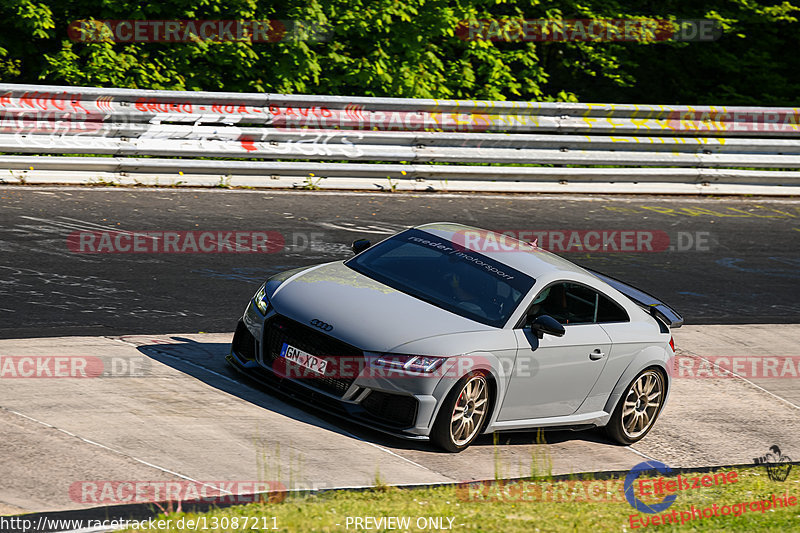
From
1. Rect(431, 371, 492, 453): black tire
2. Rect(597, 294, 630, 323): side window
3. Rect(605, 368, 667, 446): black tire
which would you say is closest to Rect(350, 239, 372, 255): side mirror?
Rect(431, 371, 492, 453): black tire

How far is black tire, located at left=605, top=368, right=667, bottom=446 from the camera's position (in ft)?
29.2

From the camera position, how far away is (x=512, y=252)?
897 cm

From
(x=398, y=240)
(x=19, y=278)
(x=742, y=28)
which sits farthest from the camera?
(x=742, y=28)

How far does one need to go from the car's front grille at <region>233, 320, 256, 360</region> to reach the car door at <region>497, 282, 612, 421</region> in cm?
201

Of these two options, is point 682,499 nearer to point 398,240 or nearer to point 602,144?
point 398,240

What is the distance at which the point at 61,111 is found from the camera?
14.6m

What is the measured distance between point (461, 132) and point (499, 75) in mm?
3752

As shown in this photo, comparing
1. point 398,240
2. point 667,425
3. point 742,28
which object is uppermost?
point 742,28

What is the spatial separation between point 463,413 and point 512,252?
5.79 ft

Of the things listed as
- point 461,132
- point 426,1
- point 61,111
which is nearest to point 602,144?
point 461,132

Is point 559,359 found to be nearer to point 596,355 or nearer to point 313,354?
point 596,355

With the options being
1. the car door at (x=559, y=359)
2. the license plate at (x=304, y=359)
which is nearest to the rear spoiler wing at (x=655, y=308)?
the car door at (x=559, y=359)

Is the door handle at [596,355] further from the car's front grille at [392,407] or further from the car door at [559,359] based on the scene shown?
the car's front grille at [392,407]

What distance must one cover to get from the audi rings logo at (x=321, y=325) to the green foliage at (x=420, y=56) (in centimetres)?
1098
